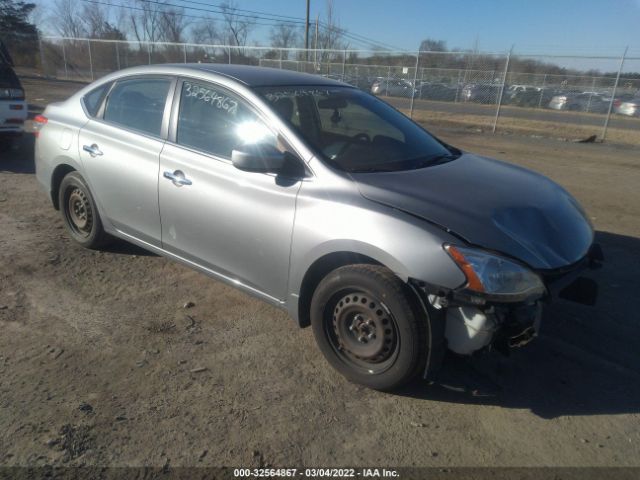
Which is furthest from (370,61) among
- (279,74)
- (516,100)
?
(279,74)

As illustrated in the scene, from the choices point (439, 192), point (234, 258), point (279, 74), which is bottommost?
point (234, 258)

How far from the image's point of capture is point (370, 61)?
29.9 m

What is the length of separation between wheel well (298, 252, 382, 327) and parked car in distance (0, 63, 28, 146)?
7.24 m

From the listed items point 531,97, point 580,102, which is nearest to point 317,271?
point 580,102

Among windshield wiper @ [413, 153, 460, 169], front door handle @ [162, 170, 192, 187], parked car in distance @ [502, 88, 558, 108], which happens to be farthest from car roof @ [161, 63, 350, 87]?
parked car in distance @ [502, 88, 558, 108]

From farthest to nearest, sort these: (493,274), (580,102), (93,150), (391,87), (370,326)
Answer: (580,102) → (391,87) → (93,150) → (370,326) → (493,274)

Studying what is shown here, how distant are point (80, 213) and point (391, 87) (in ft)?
68.3

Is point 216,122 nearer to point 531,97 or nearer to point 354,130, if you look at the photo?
point 354,130

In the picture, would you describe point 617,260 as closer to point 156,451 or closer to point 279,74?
point 279,74

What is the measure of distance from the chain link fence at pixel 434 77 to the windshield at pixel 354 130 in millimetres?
14466

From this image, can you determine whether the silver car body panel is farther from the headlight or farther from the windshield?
the windshield

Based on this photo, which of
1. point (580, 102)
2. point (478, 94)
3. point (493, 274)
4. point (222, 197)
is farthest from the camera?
point (478, 94)

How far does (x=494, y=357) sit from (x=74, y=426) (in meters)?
2.48

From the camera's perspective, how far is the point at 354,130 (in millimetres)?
3912
